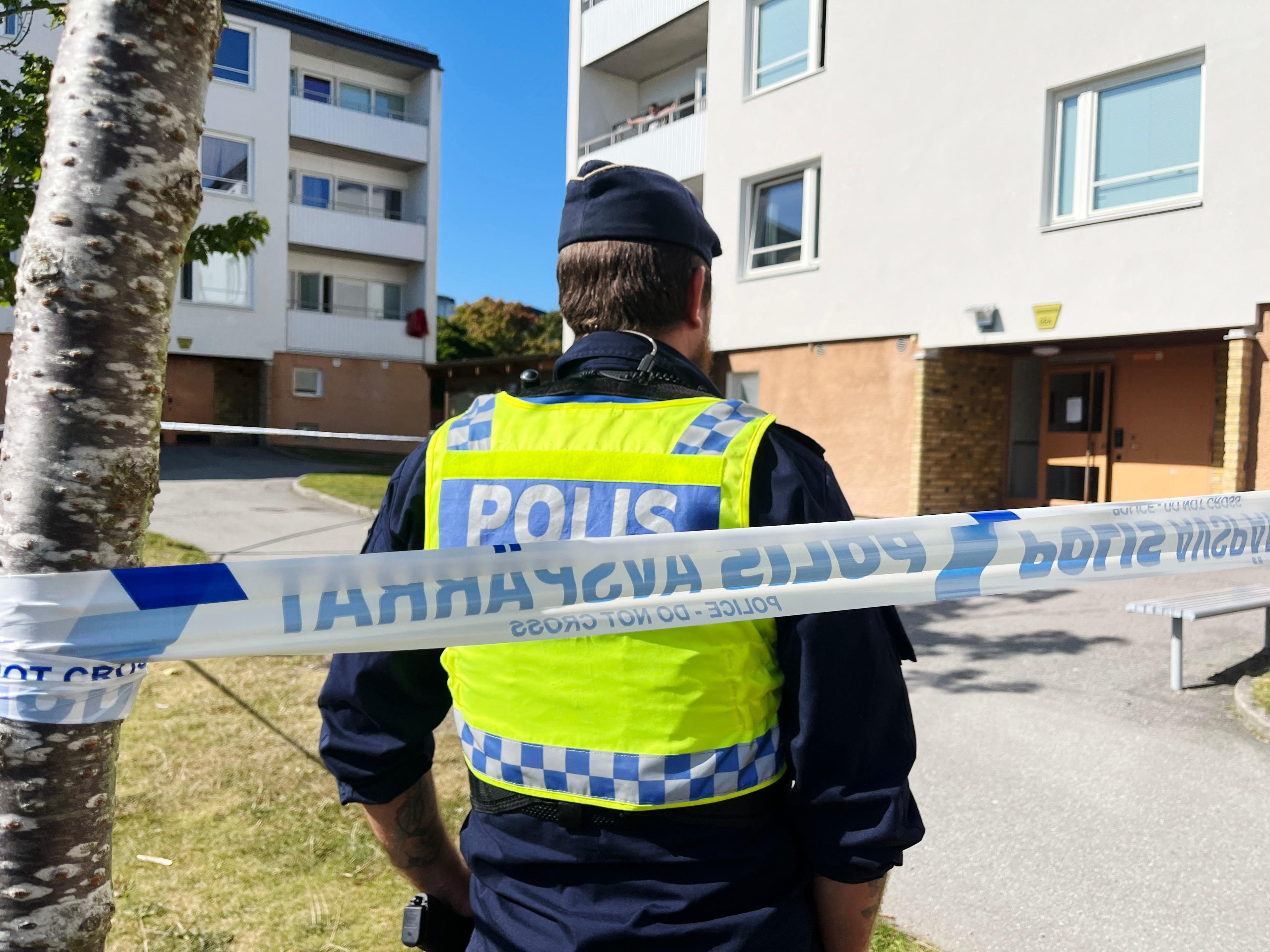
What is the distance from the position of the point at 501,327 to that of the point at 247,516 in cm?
3735

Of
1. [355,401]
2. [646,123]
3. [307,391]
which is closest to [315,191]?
[307,391]

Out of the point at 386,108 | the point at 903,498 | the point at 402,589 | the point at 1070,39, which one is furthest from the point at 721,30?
the point at 386,108

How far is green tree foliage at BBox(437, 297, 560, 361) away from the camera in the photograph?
150 ft

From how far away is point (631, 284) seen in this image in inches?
62.3

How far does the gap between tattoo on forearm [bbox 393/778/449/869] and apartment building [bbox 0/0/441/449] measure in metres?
26.3

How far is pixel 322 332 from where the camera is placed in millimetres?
28625

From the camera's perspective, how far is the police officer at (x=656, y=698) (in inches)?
52.6

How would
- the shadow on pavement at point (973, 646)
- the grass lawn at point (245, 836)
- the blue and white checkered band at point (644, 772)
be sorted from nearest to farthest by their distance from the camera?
the blue and white checkered band at point (644, 772), the grass lawn at point (245, 836), the shadow on pavement at point (973, 646)

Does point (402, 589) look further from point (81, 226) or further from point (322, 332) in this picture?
point (322, 332)

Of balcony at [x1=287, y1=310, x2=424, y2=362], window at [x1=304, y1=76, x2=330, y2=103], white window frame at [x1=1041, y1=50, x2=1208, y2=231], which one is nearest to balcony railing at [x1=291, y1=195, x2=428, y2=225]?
window at [x1=304, y1=76, x2=330, y2=103]

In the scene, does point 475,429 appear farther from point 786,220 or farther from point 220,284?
point 220,284

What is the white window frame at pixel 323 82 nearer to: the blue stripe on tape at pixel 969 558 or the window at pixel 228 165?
the window at pixel 228 165

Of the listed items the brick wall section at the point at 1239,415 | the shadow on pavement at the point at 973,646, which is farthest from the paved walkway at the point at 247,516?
the brick wall section at the point at 1239,415

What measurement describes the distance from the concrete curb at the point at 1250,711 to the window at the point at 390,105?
96.8ft
